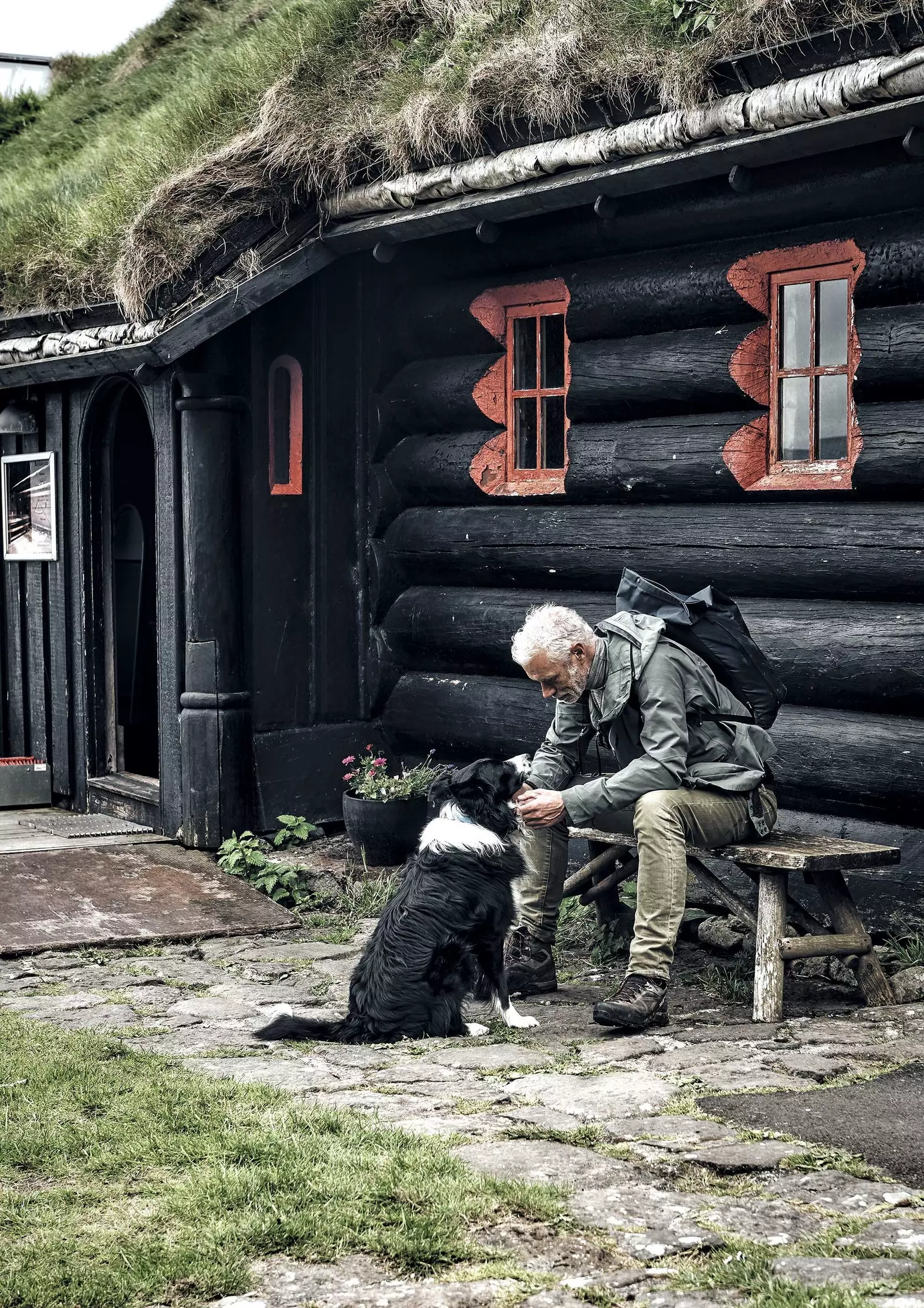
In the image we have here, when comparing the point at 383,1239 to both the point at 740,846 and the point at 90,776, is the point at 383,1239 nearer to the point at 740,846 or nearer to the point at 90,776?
the point at 740,846

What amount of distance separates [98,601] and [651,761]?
5101 mm

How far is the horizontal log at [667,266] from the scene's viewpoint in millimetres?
6199

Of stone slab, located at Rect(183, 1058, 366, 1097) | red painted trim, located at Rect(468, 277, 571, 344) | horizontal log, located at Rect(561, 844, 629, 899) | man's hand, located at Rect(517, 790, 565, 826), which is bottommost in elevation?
stone slab, located at Rect(183, 1058, 366, 1097)

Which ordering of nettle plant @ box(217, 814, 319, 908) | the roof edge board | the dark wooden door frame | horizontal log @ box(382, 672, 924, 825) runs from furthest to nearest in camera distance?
the dark wooden door frame
nettle plant @ box(217, 814, 319, 908)
horizontal log @ box(382, 672, 924, 825)
the roof edge board

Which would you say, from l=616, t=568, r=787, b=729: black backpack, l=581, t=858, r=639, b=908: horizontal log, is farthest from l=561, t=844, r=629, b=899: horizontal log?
l=616, t=568, r=787, b=729: black backpack

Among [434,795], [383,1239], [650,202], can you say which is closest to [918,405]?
[650,202]

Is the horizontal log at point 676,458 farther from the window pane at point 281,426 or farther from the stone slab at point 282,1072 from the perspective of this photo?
the stone slab at point 282,1072

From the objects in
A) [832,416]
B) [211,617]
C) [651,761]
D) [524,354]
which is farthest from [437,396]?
[651,761]

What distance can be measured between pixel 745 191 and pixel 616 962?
3.25 metres

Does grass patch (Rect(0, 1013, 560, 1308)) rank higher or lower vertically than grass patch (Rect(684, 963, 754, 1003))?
higher

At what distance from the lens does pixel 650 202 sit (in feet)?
23.2

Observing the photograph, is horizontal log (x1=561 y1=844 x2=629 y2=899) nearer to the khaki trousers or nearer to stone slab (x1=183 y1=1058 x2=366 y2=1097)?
the khaki trousers

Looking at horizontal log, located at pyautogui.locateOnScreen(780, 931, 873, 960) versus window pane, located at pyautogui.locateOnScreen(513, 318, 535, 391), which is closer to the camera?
horizontal log, located at pyautogui.locateOnScreen(780, 931, 873, 960)

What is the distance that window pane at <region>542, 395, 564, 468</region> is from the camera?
793cm
